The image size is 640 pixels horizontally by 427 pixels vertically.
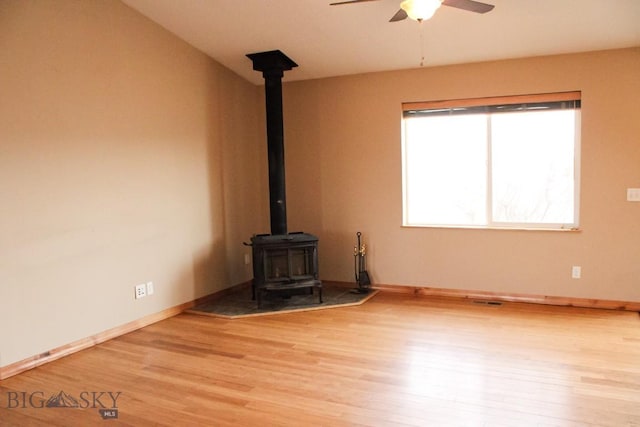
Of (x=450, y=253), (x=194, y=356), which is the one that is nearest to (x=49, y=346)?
(x=194, y=356)

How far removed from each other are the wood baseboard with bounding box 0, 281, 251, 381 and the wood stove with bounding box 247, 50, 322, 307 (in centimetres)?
77

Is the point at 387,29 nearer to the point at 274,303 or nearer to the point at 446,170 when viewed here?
the point at 446,170

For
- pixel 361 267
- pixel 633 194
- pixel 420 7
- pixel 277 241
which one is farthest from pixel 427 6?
pixel 361 267

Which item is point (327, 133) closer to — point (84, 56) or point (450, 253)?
point (450, 253)

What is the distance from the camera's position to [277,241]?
13.7ft

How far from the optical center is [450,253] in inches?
177

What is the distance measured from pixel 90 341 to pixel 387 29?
349cm

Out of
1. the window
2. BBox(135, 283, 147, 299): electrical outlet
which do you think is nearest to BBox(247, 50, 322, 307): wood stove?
BBox(135, 283, 147, 299): electrical outlet

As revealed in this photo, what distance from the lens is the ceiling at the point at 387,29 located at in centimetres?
331

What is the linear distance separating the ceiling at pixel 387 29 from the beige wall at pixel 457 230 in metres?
0.25

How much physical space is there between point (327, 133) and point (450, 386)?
3161 mm

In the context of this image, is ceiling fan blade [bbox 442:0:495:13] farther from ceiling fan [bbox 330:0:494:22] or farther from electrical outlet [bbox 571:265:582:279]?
electrical outlet [bbox 571:265:582:279]

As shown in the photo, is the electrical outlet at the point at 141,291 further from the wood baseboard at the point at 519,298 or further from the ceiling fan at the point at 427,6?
the ceiling fan at the point at 427,6

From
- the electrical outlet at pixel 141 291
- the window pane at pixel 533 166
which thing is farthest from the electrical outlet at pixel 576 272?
the electrical outlet at pixel 141 291
